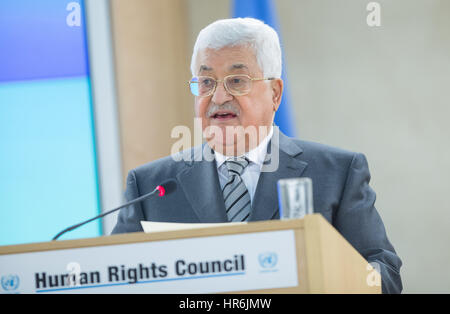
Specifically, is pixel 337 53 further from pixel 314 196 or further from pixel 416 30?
pixel 314 196

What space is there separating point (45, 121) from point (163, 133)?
35.9 inches

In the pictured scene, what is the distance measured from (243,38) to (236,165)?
Answer: 50cm

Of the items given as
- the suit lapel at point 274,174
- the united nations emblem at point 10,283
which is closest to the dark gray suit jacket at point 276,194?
the suit lapel at point 274,174

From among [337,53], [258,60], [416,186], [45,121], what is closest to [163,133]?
[45,121]

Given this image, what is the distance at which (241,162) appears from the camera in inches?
96.8

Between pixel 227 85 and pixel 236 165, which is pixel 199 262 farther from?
pixel 227 85

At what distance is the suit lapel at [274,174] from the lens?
7.48ft

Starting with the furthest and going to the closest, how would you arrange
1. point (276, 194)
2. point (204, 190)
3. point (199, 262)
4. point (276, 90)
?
point (276, 90), point (204, 190), point (276, 194), point (199, 262)

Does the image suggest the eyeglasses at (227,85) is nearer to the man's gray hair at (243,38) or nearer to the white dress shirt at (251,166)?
the man's gray hair at (243,38)

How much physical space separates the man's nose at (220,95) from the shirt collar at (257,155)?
0.69 feet

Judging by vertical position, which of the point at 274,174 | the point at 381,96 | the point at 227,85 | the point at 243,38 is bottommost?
the point at 274,174

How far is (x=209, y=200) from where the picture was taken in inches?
94.0

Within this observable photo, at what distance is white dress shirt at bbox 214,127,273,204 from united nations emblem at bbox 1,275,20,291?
1.05 m

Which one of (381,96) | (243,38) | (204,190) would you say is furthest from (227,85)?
(381,96)
